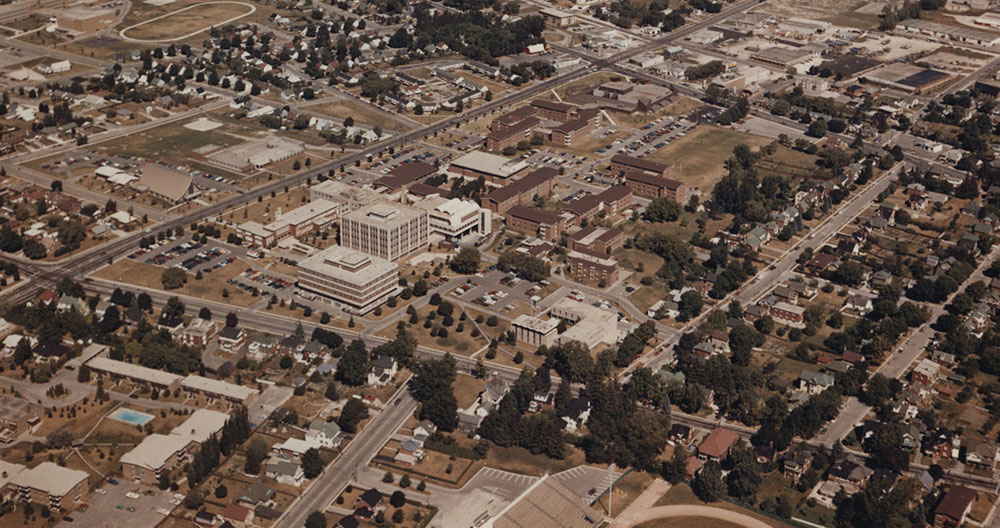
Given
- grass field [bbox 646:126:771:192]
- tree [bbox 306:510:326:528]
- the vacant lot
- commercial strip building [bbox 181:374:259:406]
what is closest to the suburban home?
tree [bbox 306:510:326:528]

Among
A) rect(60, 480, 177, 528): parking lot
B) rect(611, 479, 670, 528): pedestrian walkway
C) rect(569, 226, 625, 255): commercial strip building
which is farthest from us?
rect(569, 226, 625, 255): commercial strip building

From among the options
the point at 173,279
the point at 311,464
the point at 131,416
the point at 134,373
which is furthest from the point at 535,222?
the point at 131,416

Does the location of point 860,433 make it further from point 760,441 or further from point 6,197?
point 6,197

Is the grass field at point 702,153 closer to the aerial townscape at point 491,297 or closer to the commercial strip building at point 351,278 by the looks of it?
the aerial townscape at point 491,297

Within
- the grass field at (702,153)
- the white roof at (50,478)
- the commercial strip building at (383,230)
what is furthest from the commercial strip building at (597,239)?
the white roof at (50,478)

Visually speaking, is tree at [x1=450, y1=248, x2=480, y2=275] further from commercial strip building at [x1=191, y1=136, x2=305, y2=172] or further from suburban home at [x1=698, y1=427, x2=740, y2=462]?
commercial strip building at [x1=191, y1=136, x2=305, y2=172]

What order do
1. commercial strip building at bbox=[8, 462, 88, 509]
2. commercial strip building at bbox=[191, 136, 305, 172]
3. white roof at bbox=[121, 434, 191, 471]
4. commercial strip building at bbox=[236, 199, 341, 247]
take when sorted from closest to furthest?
commercial strip building at bbox=[8, 462, 88, 509] < white roof at bbox=[121, 434, 191, 471] < commercial strip building at bbox=[236, 199, 341, 247] < commercial strip building at bbox=[191, 136, 305, 172]

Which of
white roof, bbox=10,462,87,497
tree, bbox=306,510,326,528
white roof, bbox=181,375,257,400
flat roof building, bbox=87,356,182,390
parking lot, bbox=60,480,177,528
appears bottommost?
parking lot, bbox=60,480,177,528
